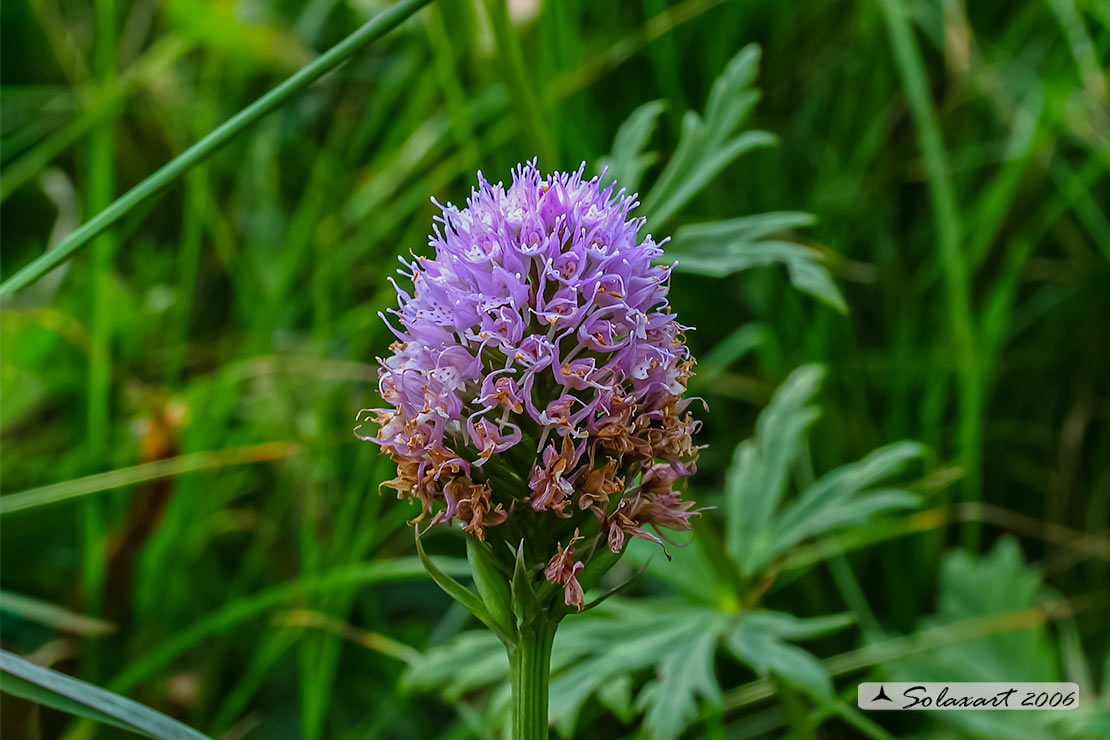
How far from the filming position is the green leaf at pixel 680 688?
1534 millimetres

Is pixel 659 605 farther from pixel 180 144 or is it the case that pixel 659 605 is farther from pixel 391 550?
pixel 180 144

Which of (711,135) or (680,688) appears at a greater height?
(711,135)

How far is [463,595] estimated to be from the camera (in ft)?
3.34

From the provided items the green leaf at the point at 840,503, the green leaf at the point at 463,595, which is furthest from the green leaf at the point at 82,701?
the green leaf at the point at 840,503

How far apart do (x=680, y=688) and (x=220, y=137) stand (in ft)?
3.77

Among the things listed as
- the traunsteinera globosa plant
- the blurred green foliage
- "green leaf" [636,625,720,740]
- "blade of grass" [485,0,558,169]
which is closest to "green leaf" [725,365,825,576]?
the blurred green foliage

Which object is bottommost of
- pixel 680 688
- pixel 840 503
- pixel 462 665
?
pixel 680 688

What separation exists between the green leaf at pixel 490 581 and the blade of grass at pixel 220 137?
2.37 ft

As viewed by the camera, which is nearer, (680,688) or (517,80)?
(680,688)

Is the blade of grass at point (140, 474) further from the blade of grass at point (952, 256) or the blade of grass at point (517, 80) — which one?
the blade of grass at point (952, 256)

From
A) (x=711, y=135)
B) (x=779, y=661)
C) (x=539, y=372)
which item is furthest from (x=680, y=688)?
(x=711, y=135)

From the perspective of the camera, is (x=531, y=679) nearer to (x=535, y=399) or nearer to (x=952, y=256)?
(x=535, y=399)

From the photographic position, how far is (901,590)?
2449mm

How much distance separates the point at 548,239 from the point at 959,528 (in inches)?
81.8
